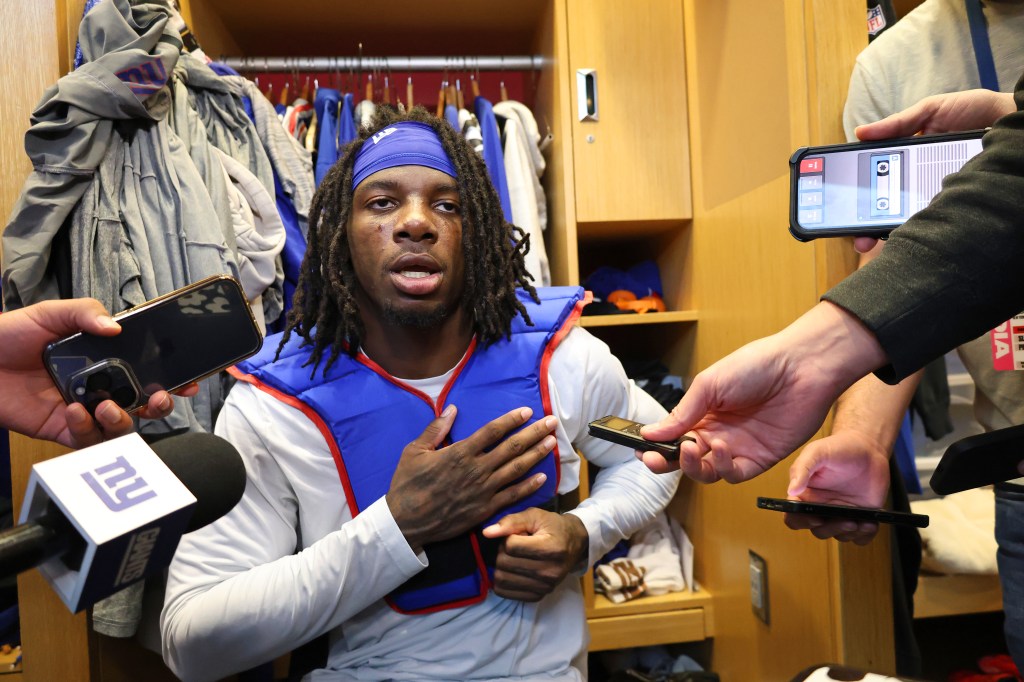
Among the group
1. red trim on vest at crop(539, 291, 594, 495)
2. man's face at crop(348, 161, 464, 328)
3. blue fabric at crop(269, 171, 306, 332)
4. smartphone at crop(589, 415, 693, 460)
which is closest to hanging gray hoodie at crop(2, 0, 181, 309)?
blue fabric at crop(269, 171, 306, 332)

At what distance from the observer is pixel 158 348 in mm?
808

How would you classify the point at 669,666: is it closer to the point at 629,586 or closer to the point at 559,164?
the point at 629,586

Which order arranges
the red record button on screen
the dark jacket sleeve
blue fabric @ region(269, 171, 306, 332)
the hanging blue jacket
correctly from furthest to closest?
blue fabric @ region(269, 171, 306, 332)
the hanging blue jacket
the red record button on screen
the dark jacket sleeve

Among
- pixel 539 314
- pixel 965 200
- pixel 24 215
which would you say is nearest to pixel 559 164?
pixel 539 314

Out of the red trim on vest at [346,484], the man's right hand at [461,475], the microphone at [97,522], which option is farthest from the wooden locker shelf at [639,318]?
the microphone at [97,522]

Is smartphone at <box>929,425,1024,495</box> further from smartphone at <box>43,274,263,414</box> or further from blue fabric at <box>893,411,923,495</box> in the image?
blue fabric at <box>893,411,923,495</box>

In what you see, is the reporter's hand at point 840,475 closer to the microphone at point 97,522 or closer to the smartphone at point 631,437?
the smartphone at point 631,437

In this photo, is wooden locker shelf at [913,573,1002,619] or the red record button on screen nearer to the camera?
the red record button on screen

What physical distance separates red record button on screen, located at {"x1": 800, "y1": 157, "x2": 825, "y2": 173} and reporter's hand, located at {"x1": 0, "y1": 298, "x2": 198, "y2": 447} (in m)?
0.86

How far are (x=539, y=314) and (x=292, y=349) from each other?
486 mm

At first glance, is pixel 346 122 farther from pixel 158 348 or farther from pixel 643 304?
pixel 158 348

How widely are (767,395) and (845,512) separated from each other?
29cm

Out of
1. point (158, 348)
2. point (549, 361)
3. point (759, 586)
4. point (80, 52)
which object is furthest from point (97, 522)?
point (759, 586)

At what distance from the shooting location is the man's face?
4.02 ft
